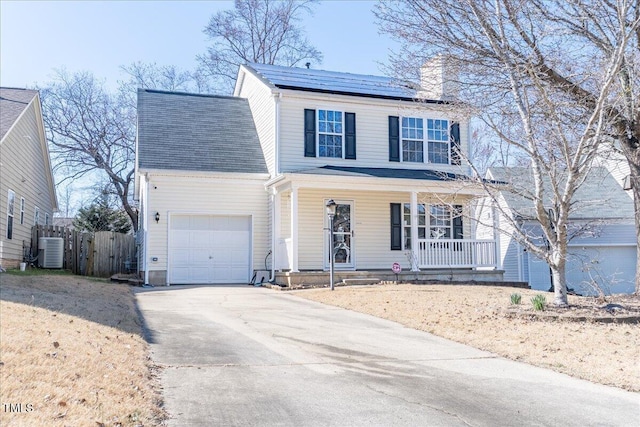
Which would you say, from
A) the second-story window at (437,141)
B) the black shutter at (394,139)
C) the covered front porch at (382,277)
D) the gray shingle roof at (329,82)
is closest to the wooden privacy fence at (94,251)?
the covered front porch at (382,277)

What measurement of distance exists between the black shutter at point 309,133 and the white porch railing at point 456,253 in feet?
14.1

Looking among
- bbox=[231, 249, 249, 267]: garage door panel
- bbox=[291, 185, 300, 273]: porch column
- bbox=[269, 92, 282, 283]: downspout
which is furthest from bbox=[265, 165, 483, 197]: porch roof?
bbox=[231, 249, 249, 267]: garage door panel

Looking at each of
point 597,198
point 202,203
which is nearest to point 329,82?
point 202,203

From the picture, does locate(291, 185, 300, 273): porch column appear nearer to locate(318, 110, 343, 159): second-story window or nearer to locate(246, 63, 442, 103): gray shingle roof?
locate(318, 110, 343, 159): second-story window

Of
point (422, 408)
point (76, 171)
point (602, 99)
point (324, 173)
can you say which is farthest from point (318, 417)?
point (76, 171)

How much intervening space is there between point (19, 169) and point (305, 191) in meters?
9.25

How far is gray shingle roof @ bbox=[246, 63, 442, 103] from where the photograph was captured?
17.7 metres

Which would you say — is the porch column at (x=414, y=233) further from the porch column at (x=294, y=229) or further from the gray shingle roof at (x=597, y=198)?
the gray shingle roof at (x=597, y=198)

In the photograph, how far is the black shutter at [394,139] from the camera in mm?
18094

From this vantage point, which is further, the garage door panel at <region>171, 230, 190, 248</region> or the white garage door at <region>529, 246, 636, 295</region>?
the white garage door at <region>529, 246, 636, 295</region>

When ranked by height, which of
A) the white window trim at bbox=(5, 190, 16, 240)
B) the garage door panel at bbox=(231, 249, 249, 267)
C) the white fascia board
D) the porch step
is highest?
the white fascia board

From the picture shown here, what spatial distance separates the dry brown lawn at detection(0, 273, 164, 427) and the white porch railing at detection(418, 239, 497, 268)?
391 inches

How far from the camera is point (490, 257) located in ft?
55.8

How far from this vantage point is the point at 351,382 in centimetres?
540
